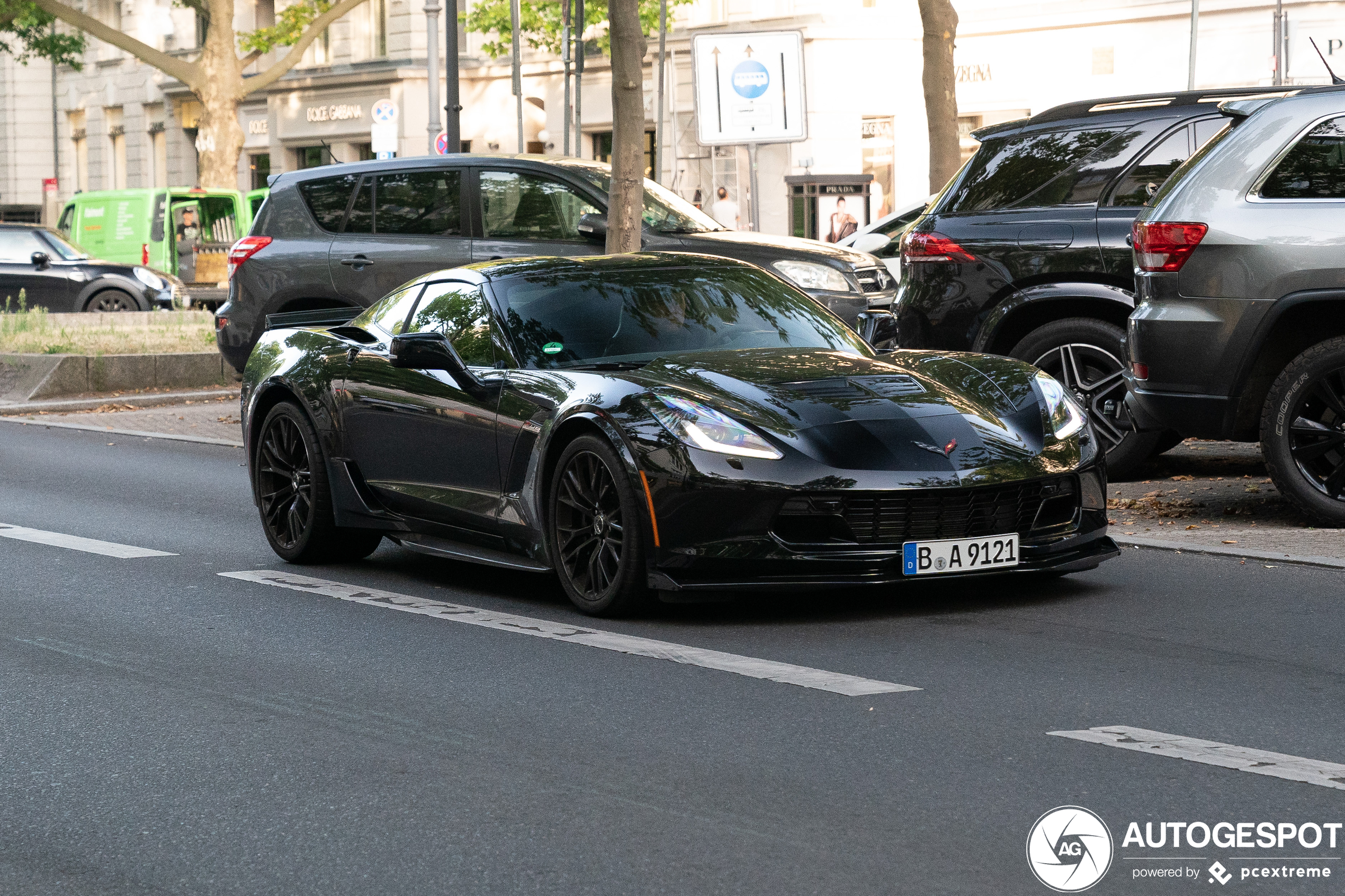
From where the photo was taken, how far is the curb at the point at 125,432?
15.1m

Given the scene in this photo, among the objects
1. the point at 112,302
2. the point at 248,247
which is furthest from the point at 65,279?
the point at 248,247

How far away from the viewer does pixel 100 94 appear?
61.9 meters

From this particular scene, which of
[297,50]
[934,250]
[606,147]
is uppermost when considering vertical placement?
[297,50]

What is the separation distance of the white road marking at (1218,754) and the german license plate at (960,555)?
5.41 feet

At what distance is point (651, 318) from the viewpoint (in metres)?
8.16

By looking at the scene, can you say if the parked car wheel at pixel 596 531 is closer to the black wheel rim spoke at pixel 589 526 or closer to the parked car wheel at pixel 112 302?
the black wheel rim spoke at pixel 589 526

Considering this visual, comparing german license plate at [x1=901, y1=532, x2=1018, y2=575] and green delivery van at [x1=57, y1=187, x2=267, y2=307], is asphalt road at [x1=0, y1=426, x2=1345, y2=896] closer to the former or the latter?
german license plate at [x1=901, y1=532, x2=1018, y2=575]

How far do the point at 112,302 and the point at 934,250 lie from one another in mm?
18548

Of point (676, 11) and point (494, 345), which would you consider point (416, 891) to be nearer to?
point (494, 345)

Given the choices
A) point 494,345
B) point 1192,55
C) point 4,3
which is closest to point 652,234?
point 494,345

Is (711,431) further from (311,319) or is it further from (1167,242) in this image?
(311,319)

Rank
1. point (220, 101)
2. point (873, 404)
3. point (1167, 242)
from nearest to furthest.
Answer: point (873, 404), point (1167, 242), point (220, 101)

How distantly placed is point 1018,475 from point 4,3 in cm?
4019

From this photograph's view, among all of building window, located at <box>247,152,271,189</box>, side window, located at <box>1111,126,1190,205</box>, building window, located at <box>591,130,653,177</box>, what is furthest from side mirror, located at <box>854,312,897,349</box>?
building window, located at <box>247,152,271,189</box>
